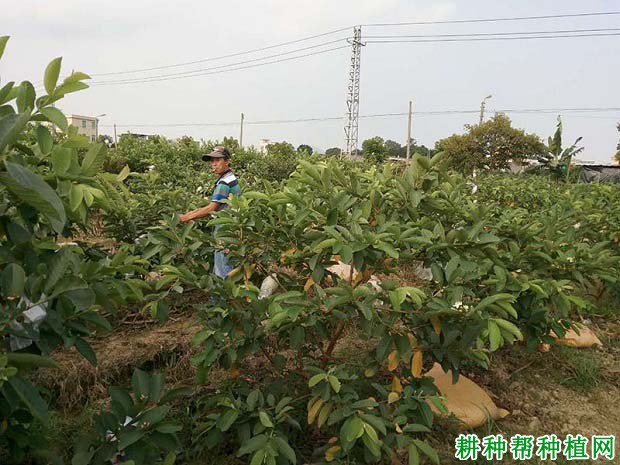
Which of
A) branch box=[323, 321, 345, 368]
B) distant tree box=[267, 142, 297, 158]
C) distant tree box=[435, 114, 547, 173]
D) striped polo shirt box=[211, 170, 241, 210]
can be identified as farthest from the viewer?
distant tree box=[435, 114, 547, 173]

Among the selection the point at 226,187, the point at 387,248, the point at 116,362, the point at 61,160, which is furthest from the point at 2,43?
the point at 226,187

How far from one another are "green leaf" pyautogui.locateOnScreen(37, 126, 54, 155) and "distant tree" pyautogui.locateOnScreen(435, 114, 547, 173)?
23.6m

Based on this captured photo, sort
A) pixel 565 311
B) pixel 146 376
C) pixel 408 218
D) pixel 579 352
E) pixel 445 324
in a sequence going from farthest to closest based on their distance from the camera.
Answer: pixel 579 352
pixel 565 311
pixel 408 218
pixel 445 324
pixel 146 376

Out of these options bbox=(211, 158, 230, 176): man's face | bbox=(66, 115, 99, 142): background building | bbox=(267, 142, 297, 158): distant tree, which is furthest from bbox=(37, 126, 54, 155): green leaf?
bbox=(267, 142, 297, 158): distant tree

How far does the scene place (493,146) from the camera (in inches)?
945

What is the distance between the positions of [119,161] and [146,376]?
1100cm

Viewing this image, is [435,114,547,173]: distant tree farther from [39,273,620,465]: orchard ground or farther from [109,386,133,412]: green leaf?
[109,386,133,412]: green leaf

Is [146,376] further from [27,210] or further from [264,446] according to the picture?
[27,210]

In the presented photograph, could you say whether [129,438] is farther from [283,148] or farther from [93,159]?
[283,148]

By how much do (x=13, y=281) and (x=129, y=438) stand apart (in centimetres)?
60

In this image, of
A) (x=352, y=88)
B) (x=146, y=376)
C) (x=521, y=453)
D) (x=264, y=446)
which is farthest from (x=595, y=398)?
(x=352, y=88)

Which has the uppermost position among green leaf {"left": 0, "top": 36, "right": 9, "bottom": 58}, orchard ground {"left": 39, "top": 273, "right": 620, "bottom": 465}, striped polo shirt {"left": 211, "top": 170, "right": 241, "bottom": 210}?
green leaf {"left": 0, "top": 36, "right": 9, "bottom": 58}

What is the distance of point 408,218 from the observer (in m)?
2.07

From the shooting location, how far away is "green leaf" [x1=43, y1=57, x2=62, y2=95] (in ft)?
3.92
